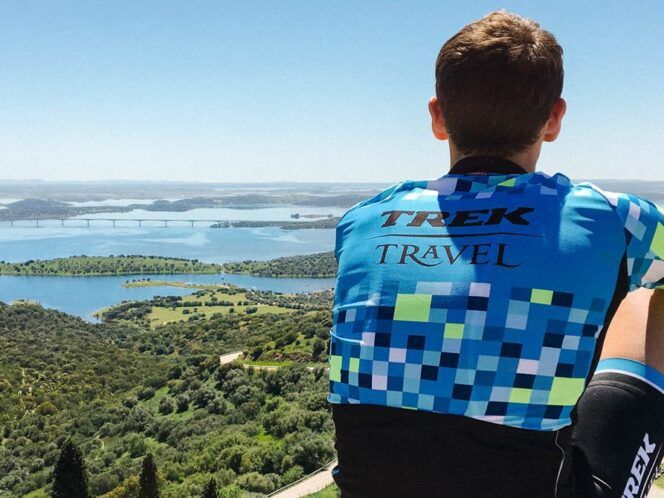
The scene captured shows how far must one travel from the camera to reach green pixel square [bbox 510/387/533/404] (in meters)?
1.08

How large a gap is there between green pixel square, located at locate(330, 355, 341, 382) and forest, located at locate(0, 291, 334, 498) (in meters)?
13.0

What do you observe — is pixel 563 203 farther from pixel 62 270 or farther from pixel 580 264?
pixel 62 270

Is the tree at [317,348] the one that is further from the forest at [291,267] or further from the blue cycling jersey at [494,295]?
the forest at [291,267]

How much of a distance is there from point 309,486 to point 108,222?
181m

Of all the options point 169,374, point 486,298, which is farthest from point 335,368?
point 169,374

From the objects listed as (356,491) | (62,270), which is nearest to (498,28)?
(356,491)

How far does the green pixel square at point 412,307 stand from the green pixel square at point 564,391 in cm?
26

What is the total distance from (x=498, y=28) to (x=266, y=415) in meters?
24.7

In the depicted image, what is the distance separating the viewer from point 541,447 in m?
1.10

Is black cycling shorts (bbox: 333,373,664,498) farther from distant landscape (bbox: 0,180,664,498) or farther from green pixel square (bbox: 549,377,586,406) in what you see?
distant landscape (bbox: 0,180,664,498)

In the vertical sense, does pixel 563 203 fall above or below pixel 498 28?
below

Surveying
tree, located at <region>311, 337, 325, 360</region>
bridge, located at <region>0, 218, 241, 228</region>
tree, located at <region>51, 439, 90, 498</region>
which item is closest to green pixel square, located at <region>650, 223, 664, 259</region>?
tree, located at <region>51, 439, 90, 498</region>

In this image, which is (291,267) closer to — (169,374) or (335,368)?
(169,374)

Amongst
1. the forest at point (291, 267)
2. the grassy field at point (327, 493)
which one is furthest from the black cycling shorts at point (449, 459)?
the forest at point (291, 267)
